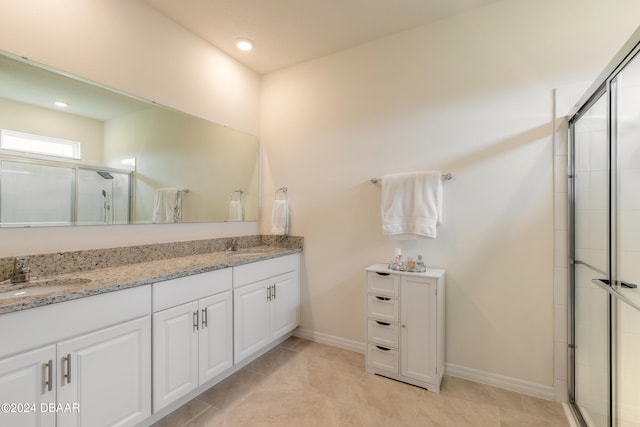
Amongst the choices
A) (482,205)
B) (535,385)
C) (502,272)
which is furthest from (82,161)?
(535,385)

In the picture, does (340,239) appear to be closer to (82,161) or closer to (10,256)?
(82,161)

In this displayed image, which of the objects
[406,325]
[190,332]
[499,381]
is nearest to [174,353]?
[190,332]

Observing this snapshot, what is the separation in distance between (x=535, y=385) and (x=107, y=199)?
3102mm

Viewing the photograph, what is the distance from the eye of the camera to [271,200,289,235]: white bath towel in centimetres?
286

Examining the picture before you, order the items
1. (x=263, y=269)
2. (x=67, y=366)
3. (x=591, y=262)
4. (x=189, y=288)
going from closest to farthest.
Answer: (x=67, y=366) → (x=591, y=262) → (x=189, y=288) → (x=263, y=269)

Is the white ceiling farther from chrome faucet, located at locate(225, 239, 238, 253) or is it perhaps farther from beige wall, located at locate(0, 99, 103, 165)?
chrome faucet, located at locate(225, 239, 238, 253)

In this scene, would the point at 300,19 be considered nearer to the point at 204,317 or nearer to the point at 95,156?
the point at 95,156

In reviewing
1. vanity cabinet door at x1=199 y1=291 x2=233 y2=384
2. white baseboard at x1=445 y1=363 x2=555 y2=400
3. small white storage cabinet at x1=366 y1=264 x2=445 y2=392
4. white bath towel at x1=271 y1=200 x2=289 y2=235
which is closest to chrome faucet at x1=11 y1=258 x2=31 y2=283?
vanity cabinet door at x1=199 y1=291 x2=233 y2=384

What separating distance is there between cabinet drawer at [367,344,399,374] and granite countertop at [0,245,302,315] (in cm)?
116

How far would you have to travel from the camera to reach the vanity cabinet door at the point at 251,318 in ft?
6.91

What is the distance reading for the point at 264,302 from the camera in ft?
7.83

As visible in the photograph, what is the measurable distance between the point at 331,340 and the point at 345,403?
2.75 ft

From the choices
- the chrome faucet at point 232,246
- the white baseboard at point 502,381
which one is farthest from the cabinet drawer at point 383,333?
the chrome faucet at point 232,246

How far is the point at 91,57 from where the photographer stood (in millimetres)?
1803
